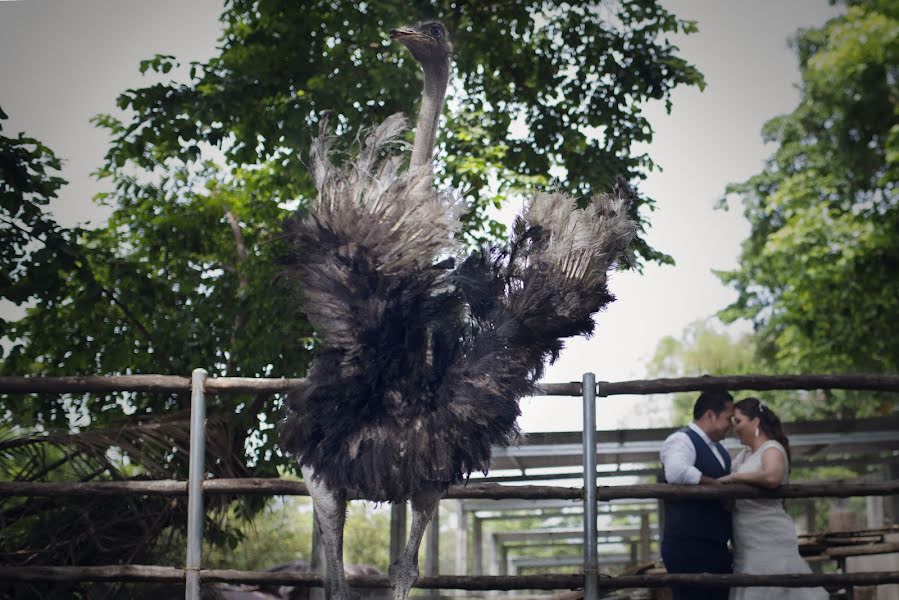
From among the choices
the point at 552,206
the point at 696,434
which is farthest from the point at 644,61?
the point at 552,206

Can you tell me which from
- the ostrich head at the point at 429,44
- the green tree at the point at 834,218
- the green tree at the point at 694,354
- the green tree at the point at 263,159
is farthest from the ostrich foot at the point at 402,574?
the green tree at the point at 694,354

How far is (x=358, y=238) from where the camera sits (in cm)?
293

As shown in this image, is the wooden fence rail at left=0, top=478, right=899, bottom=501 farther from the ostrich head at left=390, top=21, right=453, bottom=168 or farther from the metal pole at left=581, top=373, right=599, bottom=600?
the ostrich head at left=390, top=21, right=453, bottom=168

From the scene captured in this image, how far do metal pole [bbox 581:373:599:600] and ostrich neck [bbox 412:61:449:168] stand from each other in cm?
93

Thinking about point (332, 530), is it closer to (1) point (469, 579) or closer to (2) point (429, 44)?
(1) point (469, 579)

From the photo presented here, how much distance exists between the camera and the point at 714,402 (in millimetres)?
4195

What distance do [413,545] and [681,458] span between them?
1207 millimetres

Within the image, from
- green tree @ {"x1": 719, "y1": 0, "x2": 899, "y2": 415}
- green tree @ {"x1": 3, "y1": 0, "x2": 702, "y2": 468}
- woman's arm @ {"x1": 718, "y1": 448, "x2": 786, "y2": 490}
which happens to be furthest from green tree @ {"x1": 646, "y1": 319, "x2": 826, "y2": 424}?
woman's arm @ {"x1": 718, "y1": 448, "x2": 786, "y2": 490}

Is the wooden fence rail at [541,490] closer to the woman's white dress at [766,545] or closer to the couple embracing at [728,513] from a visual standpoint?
the couple embracing at [728,513]

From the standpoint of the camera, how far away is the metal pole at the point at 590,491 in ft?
12.0

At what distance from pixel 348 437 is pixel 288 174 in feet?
18.8

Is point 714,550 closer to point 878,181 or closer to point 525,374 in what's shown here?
point 525,374

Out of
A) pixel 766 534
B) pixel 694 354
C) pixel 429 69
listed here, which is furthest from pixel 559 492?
pixel 694 354

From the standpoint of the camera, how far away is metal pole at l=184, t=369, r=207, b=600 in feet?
12.0
